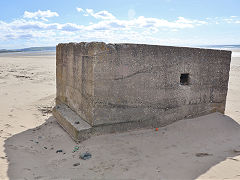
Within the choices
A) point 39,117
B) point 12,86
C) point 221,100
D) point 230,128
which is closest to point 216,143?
point 230,128

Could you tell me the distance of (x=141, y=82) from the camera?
14.5 ft

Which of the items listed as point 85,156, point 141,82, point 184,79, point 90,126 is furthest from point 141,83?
point 85,156

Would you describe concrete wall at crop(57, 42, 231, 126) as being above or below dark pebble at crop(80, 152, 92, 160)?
above

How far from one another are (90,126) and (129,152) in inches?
35.4

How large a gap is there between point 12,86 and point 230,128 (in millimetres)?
8999

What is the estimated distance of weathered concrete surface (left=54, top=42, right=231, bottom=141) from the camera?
415 centimetres

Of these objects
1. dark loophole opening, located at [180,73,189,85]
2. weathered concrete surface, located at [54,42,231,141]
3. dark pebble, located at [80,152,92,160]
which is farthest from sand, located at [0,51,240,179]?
dark loophole opening, located at [180,73,189,85]

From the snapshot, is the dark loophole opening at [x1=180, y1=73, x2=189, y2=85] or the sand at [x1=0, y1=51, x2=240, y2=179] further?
the dark loophole opening at [x1=180, y1=73, x2=189, y2=85]

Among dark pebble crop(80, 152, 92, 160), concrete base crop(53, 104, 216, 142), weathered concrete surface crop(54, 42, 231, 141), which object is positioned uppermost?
weathered concrete surface crop(54, 42, 231, 141)

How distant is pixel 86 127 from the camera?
14.0 feet

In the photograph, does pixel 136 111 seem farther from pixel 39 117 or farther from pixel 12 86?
pixel 12 86

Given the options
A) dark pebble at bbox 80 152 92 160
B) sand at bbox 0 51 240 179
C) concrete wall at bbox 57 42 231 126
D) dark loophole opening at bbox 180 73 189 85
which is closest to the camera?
sand at bbox 0 51 240 179

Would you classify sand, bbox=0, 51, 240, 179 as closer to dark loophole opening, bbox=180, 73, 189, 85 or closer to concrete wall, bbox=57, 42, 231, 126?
concrete wall, bbox=57, 42, 231, 126

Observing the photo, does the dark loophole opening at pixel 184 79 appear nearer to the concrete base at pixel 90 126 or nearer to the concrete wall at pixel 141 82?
the concrete wall at pixel 141 82
